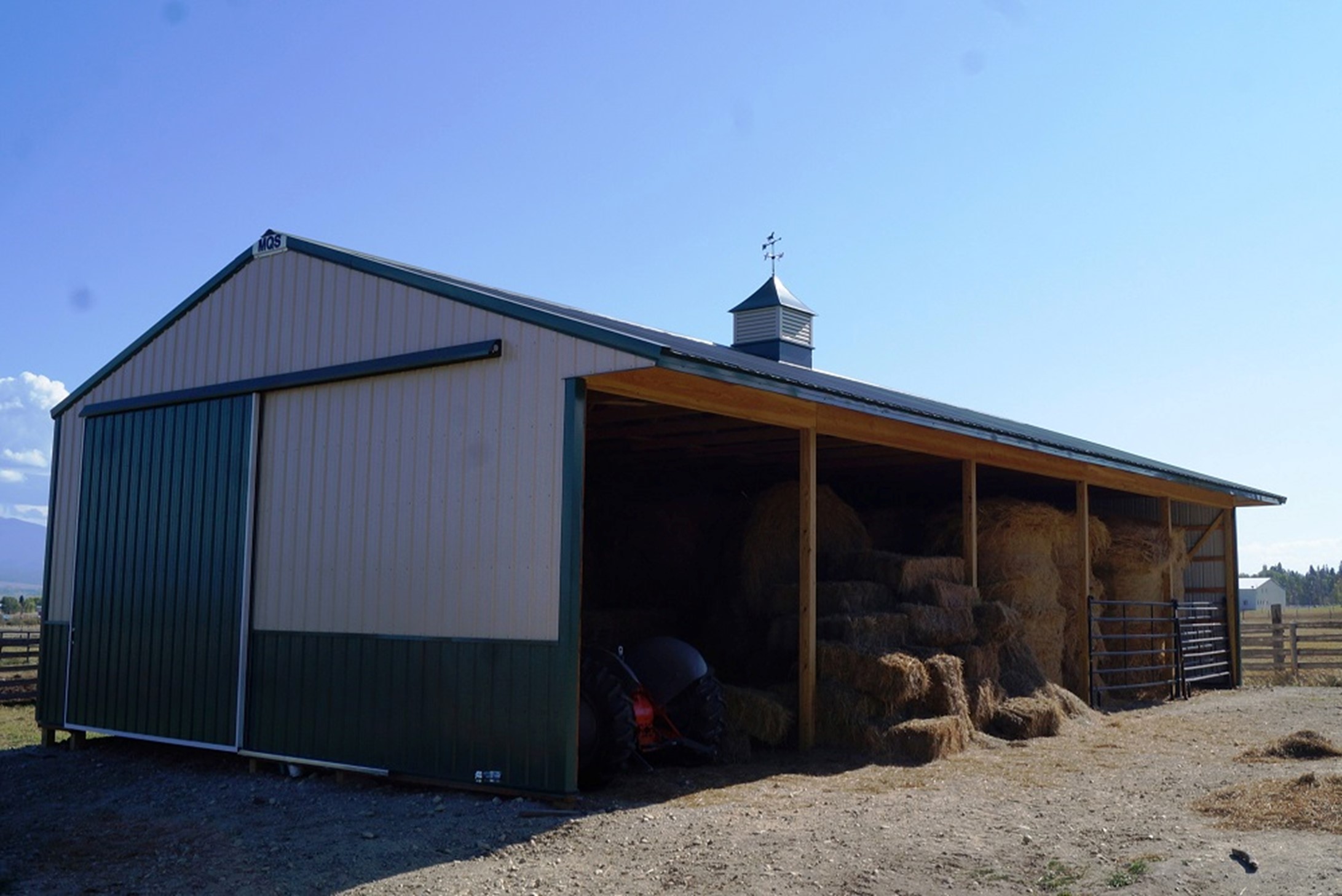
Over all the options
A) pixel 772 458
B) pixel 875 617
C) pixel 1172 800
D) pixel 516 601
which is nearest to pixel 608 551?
pixel 772 458

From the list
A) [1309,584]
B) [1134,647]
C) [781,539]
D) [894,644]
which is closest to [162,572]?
[781,539]

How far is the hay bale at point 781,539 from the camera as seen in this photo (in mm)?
13680

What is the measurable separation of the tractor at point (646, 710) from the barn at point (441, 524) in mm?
672

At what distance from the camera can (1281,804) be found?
27.2 ft

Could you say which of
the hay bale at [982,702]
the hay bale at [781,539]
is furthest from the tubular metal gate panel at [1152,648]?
the hay bale at [781,539]

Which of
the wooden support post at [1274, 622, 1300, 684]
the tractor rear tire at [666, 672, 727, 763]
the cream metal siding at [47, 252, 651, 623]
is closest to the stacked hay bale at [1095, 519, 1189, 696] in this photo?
the wooden support post at [1274, 622, 1300, 684]

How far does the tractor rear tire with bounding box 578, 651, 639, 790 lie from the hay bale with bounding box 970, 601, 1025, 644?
5121 mm

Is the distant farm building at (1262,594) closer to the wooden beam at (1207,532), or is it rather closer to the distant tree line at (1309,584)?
the distant tree line at (1309,584)

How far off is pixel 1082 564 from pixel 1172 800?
739 cm

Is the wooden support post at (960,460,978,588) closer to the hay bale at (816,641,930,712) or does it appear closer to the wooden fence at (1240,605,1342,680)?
the hay bale at (816,641,930,712)

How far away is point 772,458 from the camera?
50.3 ft

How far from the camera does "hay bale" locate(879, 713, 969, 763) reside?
10742 millimetres

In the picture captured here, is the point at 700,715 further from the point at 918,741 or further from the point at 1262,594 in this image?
the point at 1262,594

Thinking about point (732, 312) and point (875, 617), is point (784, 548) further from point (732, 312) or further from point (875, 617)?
point (732, 312)
